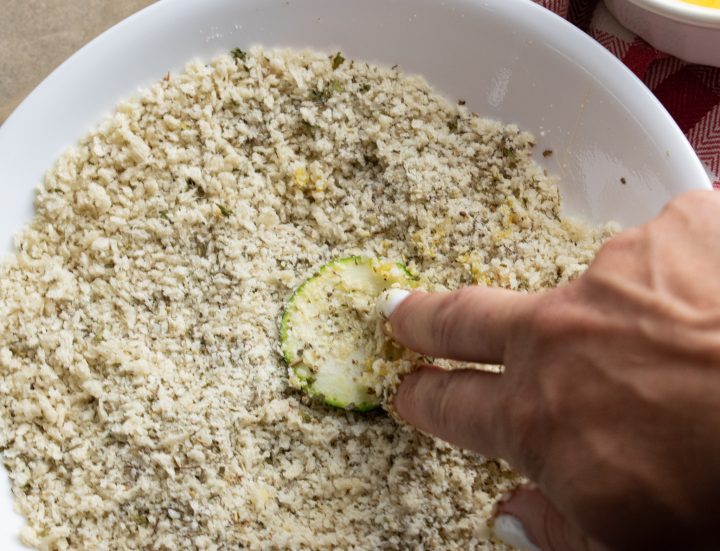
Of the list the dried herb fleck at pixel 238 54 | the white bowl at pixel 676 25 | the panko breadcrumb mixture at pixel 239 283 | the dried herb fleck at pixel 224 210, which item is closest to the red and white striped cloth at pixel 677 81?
the white bowl at pixel 676 25

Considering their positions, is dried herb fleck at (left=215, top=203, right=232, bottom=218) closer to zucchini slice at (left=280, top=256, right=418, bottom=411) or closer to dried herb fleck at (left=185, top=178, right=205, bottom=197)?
dried herb fleck at (left=185, top=178, right=205, bottom=197)

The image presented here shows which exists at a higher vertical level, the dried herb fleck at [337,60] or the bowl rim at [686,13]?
the bowl rim at [686,13]

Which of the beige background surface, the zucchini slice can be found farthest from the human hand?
the beige background surface

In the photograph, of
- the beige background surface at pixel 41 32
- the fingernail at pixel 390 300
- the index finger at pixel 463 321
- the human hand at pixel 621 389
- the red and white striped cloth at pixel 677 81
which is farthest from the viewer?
the beige background surface at pixel 41 32

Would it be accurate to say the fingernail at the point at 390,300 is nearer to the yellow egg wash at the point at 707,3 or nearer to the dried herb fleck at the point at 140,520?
the dried herb fleck at the point at 140,520

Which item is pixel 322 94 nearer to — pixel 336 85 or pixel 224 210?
pixel 336 85

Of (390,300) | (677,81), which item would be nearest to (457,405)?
(390,300)

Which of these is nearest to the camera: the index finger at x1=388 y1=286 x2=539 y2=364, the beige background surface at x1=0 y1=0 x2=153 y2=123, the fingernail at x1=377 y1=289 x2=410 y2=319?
the index finger at x1=388 y1=286 x2=539 y2=364
